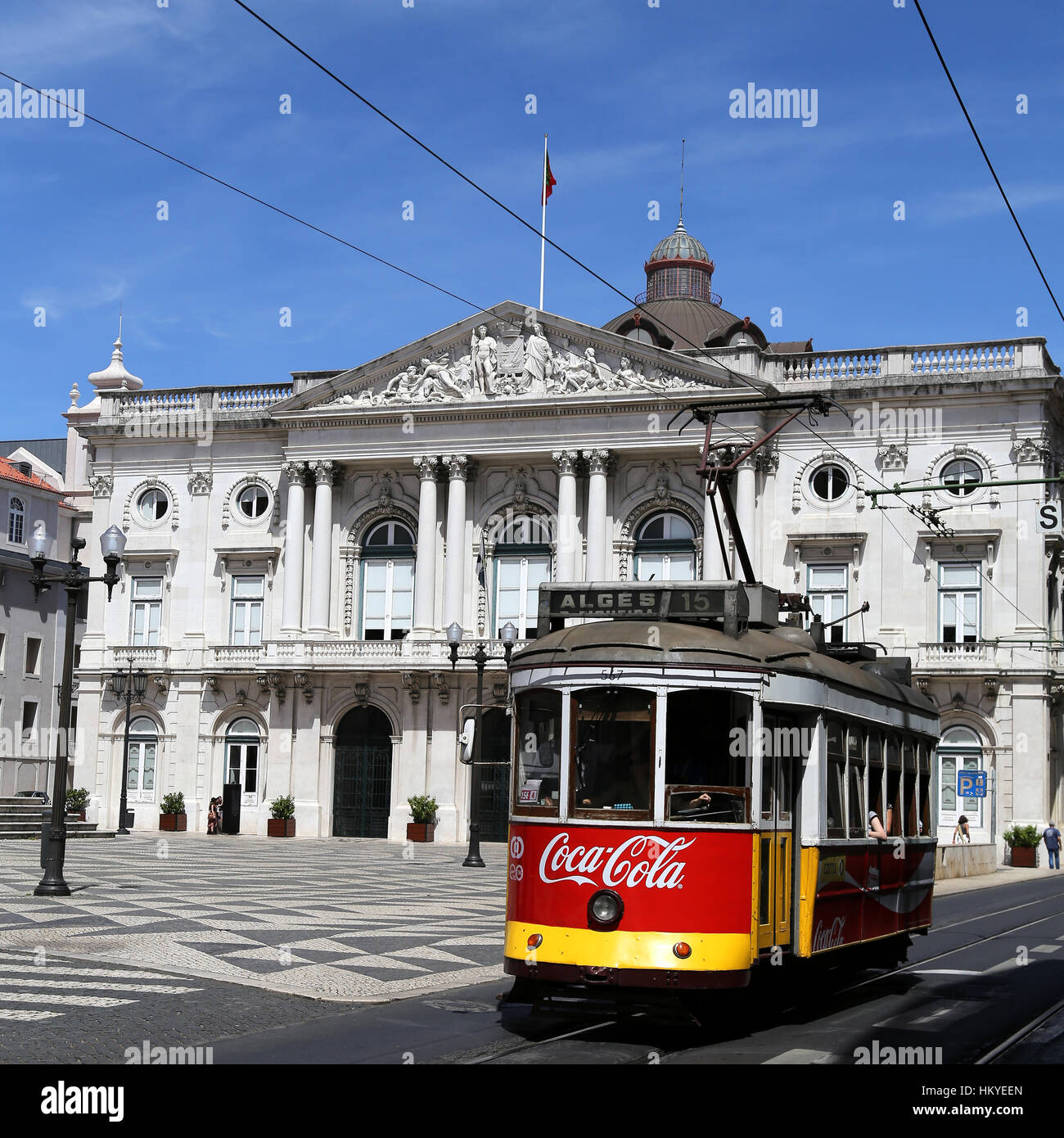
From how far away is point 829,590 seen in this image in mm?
46812

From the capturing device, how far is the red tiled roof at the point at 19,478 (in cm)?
6225

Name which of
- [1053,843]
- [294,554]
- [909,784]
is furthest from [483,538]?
[909,784]

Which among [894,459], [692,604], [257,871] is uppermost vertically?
[894,459]

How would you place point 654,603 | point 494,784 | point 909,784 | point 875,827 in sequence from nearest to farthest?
point 654,603 < point 875,827 < point 909,784 < point 494,784

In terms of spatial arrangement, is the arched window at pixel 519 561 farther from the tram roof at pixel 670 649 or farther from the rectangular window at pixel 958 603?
the tram roof at pixel 670 649

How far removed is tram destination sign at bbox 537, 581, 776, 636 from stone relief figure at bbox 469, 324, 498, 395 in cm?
3648

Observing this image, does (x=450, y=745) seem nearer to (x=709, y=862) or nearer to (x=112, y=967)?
(x=112, y=967)

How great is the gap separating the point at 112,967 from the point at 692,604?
704cm

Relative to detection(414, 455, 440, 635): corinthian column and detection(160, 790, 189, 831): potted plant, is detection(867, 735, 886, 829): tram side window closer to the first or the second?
detection(414, 455, 440, 635): corinthian column

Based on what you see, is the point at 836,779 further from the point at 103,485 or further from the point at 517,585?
the point at 103,485

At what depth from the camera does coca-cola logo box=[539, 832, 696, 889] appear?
36.8ft

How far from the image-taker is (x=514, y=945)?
38.3 feet

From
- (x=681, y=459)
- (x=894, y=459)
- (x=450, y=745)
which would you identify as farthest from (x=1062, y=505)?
(x=450, y=745)

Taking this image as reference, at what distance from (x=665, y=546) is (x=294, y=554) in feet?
39.8
